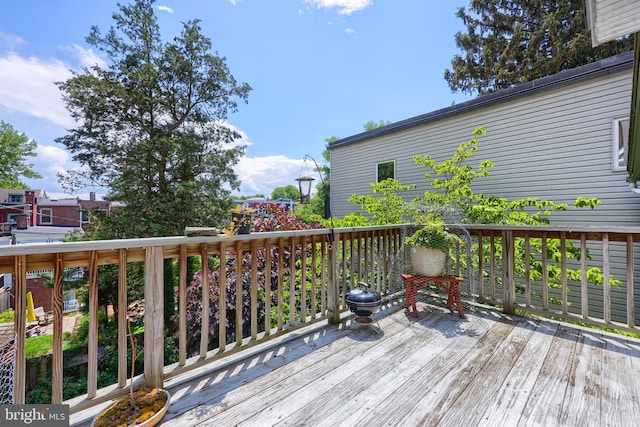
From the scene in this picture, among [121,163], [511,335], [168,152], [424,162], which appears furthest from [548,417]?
[121,163]

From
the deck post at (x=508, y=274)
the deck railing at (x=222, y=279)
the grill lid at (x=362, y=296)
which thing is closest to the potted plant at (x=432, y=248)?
the deck railing at (x=222, y=279)

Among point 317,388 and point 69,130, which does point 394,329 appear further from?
point 69,130

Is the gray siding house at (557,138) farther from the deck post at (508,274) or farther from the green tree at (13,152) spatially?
the green tree at (13,152)

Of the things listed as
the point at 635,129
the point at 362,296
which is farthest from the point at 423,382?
the point at 635,129

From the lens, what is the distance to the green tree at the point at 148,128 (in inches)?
352

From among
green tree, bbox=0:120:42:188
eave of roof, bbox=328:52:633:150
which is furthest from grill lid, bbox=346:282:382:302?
green tree, bbox=0:120:42:188

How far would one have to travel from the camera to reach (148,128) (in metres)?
9.47

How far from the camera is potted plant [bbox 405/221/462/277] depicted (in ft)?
9.79

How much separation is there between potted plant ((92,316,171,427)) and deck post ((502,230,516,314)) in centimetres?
331

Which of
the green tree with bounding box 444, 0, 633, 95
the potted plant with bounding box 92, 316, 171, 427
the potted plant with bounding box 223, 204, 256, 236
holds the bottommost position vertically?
the potted plant with bounding box 92, 316, 171, 427

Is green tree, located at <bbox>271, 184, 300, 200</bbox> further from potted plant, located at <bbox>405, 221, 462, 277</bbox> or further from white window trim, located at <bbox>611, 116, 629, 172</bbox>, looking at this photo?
potted plant, located at <bbox>405, 221, 462, 277</bbox>

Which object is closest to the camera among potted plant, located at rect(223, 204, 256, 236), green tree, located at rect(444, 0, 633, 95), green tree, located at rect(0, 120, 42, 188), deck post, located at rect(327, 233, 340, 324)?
potted plant, located at rect(223, 204, 256, 236)

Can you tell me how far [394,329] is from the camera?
8.76ft

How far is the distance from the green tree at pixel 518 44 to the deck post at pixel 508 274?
1143 centimetres
